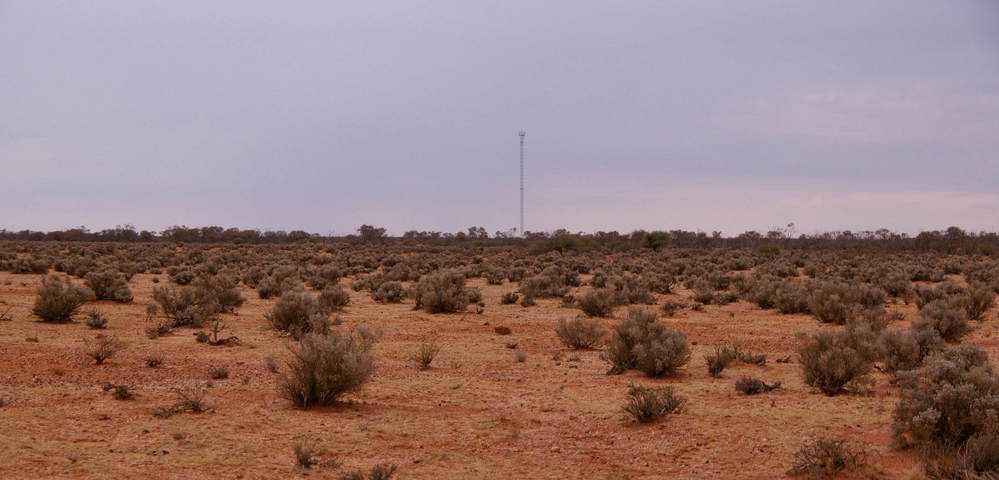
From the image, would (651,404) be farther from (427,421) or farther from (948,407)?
(948,407)

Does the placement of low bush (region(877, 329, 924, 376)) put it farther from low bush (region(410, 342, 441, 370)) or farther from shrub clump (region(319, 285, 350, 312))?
shrub clump (region(319, 285, 350, 312))

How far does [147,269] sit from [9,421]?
3534cm

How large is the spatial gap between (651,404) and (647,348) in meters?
3.79

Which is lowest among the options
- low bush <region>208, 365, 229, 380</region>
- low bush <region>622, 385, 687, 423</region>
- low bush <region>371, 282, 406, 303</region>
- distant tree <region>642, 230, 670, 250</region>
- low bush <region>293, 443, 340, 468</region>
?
low bush <region>293, 443, 340, 468</region>

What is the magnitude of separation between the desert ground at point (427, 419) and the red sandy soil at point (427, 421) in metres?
0.03

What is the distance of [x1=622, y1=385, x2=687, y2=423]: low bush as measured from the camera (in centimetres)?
980

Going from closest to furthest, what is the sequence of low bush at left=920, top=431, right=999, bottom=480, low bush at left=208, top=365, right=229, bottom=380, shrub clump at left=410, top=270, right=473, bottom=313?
low bush at left=920, top=431, right=999, bottom=480, low bush at left=208, top=365, right=229, bottom=380, shrub clump at left=410, top=270, right=473, bottom=313

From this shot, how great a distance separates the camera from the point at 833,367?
1148 cm

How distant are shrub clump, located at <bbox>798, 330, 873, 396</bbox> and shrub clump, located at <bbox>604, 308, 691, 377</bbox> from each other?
211cm

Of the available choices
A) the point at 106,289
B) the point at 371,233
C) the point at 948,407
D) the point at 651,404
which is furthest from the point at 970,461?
the point at 371,233

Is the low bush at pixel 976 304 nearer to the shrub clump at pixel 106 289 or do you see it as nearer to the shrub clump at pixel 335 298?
the shrub clump at pixel 335 298

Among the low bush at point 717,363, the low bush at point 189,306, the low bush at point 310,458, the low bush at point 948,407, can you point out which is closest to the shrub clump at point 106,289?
the low bush at point 189,306

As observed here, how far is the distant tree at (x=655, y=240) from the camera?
81688mm

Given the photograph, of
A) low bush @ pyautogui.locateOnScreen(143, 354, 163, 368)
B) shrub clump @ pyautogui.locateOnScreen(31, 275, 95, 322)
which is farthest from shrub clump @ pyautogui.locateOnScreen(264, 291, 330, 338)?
shrub clump @ pyautogui.locateOnScreen(31, 275, 95, 322)
